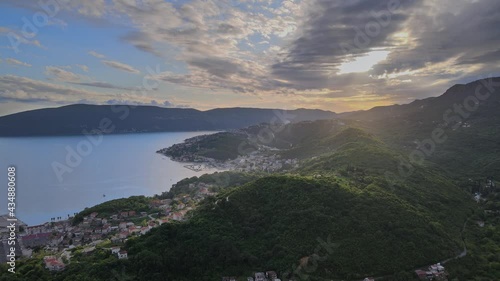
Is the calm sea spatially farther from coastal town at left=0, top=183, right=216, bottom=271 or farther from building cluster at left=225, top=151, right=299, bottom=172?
coastal town at left=0, top=183, right=216, bottom=271

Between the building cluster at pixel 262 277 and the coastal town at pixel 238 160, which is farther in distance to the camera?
the coastal town at pixel 238 160

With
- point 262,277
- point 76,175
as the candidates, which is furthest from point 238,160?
point 262,277

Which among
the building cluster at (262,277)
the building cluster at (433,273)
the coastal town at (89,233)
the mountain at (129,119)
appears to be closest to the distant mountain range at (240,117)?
the mountain at (129,119)

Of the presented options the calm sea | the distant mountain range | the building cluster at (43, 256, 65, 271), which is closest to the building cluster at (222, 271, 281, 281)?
the building cluster at (43, 256, 65, 271)

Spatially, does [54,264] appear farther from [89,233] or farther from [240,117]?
[240,117]

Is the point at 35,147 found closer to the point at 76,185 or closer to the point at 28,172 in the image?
the point at 28,172

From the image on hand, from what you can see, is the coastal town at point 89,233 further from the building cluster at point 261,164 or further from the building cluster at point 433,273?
the building cluster at point 261,164

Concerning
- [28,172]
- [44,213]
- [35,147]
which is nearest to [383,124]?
[44,213]
